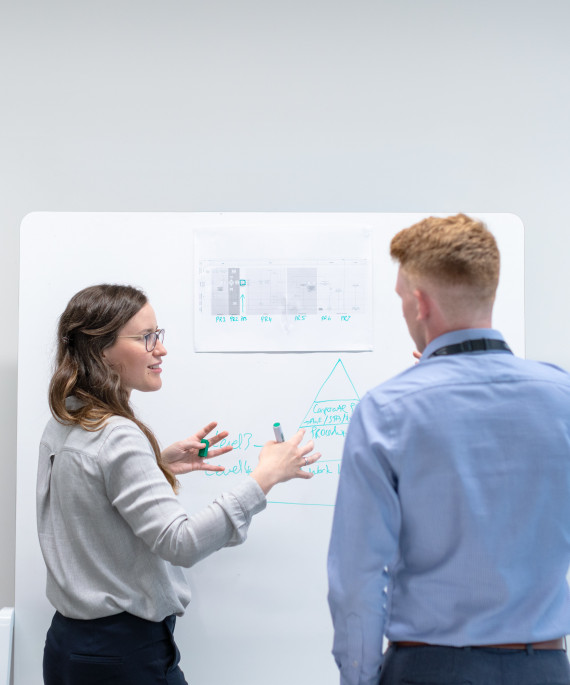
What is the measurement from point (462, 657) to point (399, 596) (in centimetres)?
11

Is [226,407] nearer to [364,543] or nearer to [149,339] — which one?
[149,339]

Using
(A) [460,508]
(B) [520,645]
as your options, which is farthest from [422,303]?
(B) [520,645]

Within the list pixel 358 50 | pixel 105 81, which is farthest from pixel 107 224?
pixel 358 50

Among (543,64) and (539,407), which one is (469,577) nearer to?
(539,407)

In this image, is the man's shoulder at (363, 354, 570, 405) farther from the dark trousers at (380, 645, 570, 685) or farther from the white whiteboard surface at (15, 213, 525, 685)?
the white whiteboard surface at (15, 213, 525, 685)

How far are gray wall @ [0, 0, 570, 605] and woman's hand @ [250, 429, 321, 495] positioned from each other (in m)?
0.93

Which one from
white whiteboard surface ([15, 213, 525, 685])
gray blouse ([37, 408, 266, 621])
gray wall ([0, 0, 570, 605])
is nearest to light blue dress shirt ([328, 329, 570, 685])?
gray blouse ([37, 408, 266, 621])

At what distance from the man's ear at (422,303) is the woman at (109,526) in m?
0.48

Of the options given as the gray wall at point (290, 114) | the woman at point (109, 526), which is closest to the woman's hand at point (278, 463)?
the woman at point (109, 526)

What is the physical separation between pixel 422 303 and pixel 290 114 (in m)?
1.28

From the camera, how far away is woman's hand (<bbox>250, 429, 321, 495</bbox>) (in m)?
1.30

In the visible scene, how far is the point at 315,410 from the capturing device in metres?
1.79

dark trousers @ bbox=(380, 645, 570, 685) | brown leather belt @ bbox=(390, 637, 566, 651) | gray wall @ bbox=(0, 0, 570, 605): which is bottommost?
dark trousers @ bbox=(380, 645, 570, 685)

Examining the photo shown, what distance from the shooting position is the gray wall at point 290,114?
2043 millimetres
